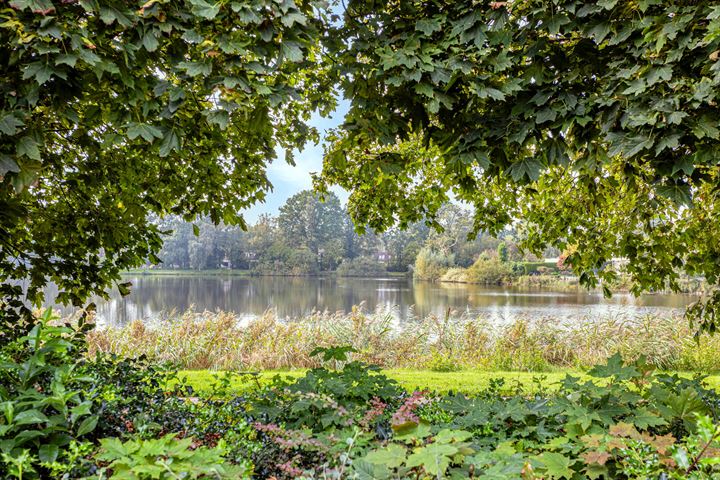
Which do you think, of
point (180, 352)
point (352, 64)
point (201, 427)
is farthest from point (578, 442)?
point (180, 352)

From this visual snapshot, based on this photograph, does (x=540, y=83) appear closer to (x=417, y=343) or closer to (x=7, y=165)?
(x=7, y=165)

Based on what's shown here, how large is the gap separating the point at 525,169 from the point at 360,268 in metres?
37.6

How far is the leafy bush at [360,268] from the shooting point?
39.2 m

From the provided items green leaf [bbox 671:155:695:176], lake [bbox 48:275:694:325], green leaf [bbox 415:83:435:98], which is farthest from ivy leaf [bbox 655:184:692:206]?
lake [bbox 48:275:694:325]

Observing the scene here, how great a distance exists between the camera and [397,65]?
75.2 inches

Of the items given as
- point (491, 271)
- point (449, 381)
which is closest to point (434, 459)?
point (449, 381)

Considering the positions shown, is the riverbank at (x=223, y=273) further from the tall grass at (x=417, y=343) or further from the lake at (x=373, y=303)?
the tall grass at (x=417, y=343)

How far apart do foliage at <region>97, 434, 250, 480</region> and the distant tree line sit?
1413 inches

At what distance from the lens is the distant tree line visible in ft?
125

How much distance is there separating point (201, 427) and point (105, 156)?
2.21 m

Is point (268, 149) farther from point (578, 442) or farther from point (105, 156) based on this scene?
point (578, 442)

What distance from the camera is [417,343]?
702cm

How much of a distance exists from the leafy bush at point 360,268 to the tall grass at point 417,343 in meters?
31.7

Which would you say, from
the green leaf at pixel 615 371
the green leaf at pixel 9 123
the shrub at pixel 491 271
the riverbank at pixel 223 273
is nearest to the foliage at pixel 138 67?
the green leaf at pixel 9 123
